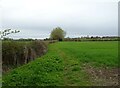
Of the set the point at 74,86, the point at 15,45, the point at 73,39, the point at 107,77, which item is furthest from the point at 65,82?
the point at 73,39

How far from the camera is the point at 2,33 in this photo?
708 cm

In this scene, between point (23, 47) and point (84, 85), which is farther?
point (23, 47)

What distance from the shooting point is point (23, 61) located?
70.4ft

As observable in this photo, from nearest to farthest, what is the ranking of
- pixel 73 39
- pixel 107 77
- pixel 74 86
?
pixel 74 86
pixel 107 77
pixel 73 39

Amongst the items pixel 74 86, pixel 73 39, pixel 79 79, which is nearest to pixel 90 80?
pixel 79 79

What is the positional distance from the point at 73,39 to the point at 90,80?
119961 millimetres

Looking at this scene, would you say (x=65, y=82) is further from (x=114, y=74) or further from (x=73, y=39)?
(x=73, y=39)

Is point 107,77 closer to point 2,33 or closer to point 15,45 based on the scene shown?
point 15,45

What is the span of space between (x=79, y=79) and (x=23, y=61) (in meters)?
7.29

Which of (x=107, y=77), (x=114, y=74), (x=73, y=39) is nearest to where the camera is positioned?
(x=107, y=77)

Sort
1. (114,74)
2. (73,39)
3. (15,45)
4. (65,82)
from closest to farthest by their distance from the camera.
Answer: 1. (65,82)
2. (114,74)
3. (15,45)
4. (73,39)

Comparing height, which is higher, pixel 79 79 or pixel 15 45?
pixel 15 45

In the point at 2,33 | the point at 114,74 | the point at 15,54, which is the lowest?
the point at 114,74

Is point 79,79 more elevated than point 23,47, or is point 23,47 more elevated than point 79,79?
point 23,47
